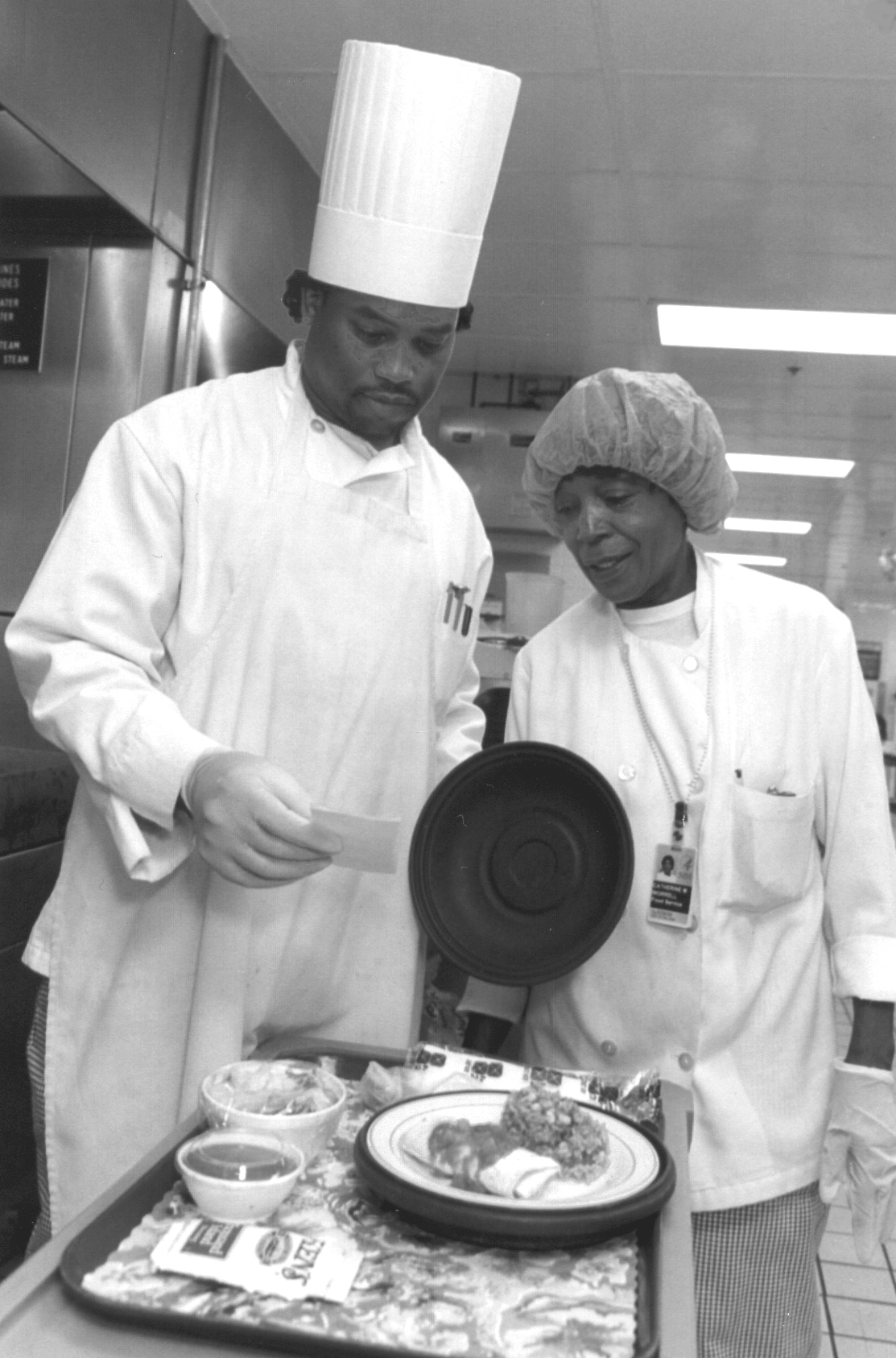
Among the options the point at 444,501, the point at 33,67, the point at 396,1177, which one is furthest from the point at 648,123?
the point at 396,1177

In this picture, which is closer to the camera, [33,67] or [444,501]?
[444,501]

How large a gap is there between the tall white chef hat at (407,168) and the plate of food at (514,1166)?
948 mm

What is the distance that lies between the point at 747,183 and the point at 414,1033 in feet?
9.74

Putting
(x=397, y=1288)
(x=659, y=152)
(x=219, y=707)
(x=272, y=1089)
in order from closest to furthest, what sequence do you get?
(x=397, y=1288)
(x=272, y=1089)
(x=219, y=707)
(x=659, y=152)

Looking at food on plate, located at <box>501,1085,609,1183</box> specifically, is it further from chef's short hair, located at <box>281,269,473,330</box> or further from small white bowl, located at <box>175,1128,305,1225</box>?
chef's short hair, located at <box>281,269,473,330</box>

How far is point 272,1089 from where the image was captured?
1.10 metres

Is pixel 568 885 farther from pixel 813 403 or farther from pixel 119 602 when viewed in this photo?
pixel 813 403

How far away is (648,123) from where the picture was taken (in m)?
3.40

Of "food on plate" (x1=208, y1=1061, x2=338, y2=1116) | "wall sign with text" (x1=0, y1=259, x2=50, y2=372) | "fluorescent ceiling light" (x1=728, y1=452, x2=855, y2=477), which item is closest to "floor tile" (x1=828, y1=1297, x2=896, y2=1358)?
"food on plate" (x1=208, y1=1061, x2=338, y2=1116)

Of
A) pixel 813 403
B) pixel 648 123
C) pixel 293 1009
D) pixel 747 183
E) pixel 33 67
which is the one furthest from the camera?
pixel 813 403

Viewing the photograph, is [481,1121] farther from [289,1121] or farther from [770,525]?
[770,525]

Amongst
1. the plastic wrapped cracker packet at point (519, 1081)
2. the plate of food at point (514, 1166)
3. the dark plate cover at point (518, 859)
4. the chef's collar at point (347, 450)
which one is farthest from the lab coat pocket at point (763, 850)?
the chef's collar at point (347, 450)

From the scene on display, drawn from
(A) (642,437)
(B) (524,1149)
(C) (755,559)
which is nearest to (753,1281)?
(B) (524,1149)

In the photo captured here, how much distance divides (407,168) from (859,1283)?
2935 mm
